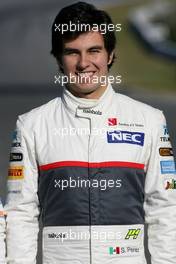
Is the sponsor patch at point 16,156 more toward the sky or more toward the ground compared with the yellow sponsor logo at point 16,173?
more toward the sky

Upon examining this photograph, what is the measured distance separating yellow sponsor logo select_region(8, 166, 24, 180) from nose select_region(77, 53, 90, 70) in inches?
21.3

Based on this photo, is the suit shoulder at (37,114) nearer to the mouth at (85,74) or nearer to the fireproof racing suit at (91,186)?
the fireproof racing suit at (91,186)

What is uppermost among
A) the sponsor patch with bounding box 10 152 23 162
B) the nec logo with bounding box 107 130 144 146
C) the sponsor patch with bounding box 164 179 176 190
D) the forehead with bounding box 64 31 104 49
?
the forehead with bounding box 64 31 104 49

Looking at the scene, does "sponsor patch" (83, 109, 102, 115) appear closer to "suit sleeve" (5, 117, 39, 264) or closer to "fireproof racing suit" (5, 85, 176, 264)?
"fireproof racing suit" (5, 85, 176, 264)

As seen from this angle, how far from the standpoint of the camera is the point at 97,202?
4.04 meters

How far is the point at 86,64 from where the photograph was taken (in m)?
4.13

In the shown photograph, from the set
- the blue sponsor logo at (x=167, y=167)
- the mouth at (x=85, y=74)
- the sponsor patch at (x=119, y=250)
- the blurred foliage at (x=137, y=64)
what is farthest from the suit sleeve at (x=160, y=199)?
Result: the blurred foliage at (x=137, y=64)

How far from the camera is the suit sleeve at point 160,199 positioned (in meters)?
4.07

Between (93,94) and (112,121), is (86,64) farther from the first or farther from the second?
(112,121)

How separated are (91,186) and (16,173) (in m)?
0.36

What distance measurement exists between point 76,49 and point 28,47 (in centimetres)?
1788

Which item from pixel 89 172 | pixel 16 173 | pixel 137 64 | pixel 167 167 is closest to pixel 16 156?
pixel 16 173

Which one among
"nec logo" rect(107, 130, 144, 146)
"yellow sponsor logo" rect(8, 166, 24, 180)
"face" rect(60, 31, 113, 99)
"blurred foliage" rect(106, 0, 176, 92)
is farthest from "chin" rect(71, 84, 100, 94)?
"blurred foliage" rect(106, 0, 176, 92)

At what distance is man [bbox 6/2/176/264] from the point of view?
4027 mm
